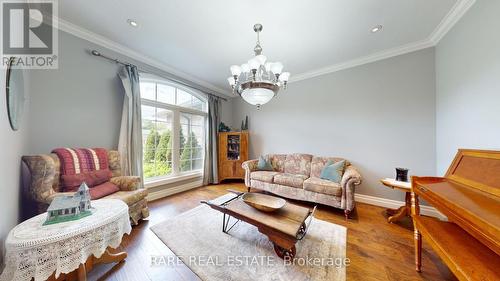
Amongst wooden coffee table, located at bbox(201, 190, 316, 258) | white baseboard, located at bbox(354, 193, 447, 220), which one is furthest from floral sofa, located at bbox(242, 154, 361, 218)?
wooden coffee table, located at bbox(201, 190, 316, 258)

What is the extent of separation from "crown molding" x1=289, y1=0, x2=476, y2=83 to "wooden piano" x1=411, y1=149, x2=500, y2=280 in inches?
65.6

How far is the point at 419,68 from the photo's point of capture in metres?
2.52

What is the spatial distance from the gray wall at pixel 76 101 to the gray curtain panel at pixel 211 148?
187cm

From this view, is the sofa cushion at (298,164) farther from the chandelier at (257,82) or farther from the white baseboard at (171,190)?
the white baseboard at (171,190)

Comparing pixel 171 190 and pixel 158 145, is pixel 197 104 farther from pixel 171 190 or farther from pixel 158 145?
pixel 171 190

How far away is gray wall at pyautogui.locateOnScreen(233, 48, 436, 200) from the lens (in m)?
2.52

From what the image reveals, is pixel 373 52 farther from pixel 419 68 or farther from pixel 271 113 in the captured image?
pixel 271 113

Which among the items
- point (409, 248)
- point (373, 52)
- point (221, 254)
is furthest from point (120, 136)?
point (373, 52)

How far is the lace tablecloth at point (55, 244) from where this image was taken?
897 millimetres

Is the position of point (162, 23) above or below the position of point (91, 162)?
above

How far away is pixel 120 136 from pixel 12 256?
2.00 m


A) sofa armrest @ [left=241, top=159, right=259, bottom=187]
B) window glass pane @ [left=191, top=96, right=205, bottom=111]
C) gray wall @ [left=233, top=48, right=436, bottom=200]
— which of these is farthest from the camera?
window glass pane @ [left=191, top=96, right=205, bottom=111]

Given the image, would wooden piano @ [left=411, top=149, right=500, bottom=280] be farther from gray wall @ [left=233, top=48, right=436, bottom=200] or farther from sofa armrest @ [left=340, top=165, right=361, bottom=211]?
gray wall @ [left=233, top=48, right=436, bottom=200]

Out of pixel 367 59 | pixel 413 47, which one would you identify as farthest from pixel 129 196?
pixel 413 47
